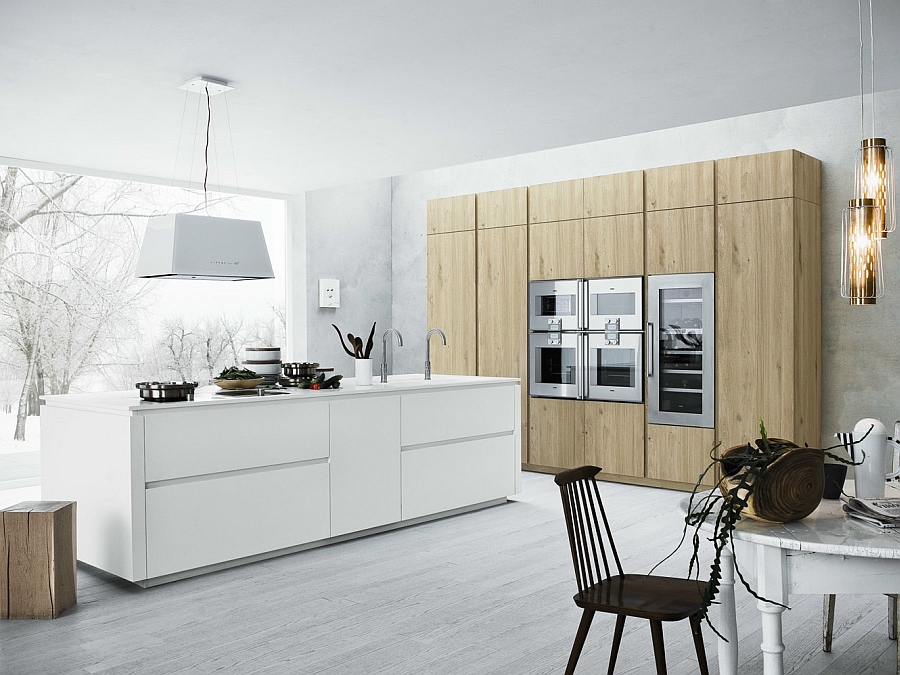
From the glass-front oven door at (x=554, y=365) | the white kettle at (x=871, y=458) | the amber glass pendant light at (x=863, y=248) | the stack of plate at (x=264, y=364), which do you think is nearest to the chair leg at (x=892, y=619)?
the white kettle at (x=871, y=458)

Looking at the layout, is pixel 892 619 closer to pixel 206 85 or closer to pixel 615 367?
pixel 615 367

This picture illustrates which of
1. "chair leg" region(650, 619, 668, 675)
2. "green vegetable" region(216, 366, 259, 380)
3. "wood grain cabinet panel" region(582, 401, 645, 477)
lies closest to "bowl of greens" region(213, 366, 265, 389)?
"green vegetable" region(216, 366, 259, 380)

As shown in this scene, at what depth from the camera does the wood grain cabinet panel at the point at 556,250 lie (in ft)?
22.3

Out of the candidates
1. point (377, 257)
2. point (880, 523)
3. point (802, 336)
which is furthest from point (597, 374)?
point (880, 523)

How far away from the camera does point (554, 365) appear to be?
22.9 ft

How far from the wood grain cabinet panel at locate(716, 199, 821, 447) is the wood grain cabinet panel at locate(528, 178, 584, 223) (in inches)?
49.0

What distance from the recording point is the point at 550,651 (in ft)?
10.5

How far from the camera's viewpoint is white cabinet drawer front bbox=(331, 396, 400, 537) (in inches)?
187

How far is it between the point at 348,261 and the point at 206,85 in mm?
4680

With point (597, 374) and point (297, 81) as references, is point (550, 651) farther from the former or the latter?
point (597, 374)

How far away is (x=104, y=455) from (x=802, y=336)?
15.2ft

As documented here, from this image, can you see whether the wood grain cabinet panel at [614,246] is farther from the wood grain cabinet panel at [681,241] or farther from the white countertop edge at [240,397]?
the white countertop edge at [240,397]

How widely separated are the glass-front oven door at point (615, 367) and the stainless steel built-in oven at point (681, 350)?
0.10 m

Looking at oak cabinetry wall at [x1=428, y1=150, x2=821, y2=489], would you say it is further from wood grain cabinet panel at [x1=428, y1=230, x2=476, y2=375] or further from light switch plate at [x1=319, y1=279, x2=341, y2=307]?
light switch plate at [x1=319, y1=279, x2=341, y2=307]
